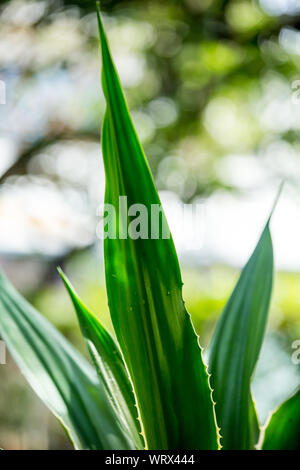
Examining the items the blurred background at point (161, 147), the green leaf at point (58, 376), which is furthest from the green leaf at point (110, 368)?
the blurred background at point (161, 147)

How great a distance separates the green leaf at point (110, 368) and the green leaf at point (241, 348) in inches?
2.3

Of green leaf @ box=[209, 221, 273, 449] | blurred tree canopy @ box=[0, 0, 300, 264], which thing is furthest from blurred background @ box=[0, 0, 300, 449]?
green leaf @ box=[209, 221, 273, 449]

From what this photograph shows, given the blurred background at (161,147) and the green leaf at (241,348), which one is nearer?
the green leaf at (241,348)

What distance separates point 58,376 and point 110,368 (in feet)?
0.13

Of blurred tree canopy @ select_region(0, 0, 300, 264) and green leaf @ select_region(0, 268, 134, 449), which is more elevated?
blurred tree canopy @ select_region(0, 0, 300, 264)

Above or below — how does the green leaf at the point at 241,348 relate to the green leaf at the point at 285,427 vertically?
above

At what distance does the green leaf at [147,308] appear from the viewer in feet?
0.75

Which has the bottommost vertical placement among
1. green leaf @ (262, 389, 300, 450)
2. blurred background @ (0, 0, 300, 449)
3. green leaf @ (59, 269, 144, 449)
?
green leaf @ (262, 389, 300, 450)

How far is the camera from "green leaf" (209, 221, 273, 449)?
29cm

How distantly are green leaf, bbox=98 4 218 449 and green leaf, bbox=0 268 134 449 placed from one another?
0.15 ft

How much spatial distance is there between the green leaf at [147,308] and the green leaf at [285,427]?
0.16ft
